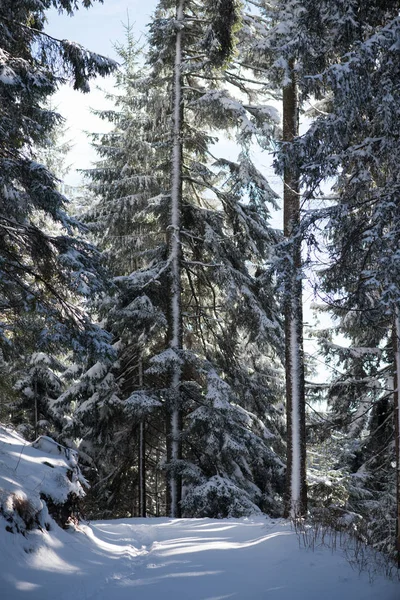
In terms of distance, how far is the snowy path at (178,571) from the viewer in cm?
452

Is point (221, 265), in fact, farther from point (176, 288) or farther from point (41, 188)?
point (41, 188)

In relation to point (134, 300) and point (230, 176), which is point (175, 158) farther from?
point (134, 300)

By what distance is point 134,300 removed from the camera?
12734 millimetres

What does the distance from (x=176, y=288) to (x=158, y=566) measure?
8.58 m

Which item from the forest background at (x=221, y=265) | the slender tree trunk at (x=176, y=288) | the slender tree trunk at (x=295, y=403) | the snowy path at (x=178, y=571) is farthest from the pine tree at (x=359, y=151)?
the slender tree trunk at (x=176, y=288)

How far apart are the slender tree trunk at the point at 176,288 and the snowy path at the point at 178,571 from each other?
213 inches

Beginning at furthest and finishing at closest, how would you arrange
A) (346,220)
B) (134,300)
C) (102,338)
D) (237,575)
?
(134,300) → (102,338) → (346,220) → (237,575)

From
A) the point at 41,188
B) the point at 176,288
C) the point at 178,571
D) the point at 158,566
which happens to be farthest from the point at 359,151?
the point at 176,288

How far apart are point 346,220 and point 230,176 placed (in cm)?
655

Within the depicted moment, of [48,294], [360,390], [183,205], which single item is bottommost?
[360,390]

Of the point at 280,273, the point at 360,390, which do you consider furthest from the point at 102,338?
the point at 360,390

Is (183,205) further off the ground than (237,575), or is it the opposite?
(183,205)

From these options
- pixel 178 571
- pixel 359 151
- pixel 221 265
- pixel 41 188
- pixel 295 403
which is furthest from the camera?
pixel 221 265

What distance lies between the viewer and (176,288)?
44.2 feet
